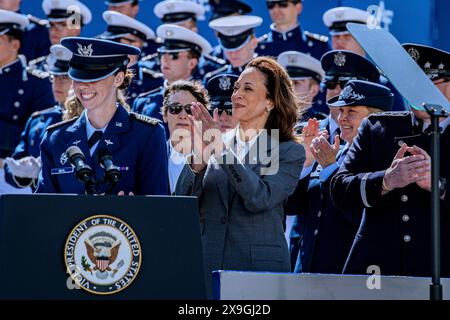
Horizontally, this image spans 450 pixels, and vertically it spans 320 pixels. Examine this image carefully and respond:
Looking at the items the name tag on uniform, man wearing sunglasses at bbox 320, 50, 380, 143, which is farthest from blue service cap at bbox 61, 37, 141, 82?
man wearing sunglasses at bbox 320, 50, 380, 143

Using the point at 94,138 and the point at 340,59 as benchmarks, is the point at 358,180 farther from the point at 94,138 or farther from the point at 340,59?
the point at 340,59

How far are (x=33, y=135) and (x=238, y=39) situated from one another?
1688 millimetres

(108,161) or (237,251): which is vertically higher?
(108,161)

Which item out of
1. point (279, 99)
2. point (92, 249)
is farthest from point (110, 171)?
point (279, 99)

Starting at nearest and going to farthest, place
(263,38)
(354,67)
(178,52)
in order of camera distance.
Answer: (354,67) < (178,52) < (263,38)

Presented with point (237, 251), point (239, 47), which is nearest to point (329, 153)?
point (237, 251)

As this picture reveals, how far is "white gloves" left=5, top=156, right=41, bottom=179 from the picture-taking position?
821 centimetres

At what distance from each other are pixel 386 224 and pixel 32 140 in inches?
154

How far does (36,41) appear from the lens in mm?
9914

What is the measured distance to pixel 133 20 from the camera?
9.37 m

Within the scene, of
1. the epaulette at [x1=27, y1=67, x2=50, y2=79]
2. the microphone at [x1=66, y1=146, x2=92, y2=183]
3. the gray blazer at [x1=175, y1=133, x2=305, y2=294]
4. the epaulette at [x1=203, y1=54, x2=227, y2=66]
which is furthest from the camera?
the epaulette at [x1=27, y1=67, x2=50, y2=79]

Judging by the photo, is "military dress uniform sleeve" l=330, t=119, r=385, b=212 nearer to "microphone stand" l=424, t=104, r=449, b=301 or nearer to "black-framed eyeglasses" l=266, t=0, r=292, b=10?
"microphone stand" l=424, t=104, r=449, b=301
